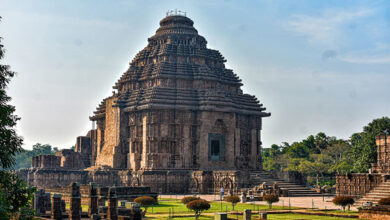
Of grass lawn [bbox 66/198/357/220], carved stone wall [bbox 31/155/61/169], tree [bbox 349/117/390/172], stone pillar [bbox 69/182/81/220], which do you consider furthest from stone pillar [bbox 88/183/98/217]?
tree [bbox 349/117/390/172]

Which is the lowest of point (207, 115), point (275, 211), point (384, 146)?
point (275, 211)

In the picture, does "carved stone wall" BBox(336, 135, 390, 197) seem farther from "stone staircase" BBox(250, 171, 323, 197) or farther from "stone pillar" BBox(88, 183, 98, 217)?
"stone pillar" BBox(88, 183, 98, 217)

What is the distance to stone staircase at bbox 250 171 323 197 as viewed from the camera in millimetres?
52250

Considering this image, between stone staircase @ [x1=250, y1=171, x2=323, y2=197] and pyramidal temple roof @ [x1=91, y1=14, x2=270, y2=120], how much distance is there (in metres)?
8.68

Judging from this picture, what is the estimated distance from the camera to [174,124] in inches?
2424

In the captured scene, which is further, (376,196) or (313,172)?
(313,172)

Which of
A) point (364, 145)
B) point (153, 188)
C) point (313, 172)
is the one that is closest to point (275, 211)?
point (153, 188)

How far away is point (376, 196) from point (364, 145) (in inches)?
1088

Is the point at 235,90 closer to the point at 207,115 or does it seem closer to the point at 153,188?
the point at 207,115

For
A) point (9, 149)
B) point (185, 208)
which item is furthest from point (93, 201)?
point (185, 208)

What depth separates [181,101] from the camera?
201 ft

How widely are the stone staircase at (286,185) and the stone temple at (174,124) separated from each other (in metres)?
1.70

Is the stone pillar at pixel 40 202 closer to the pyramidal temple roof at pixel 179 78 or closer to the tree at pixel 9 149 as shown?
the tree at pixel 9 149

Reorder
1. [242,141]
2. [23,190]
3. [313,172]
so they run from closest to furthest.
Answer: [23,190], [242,141], [313,172]
